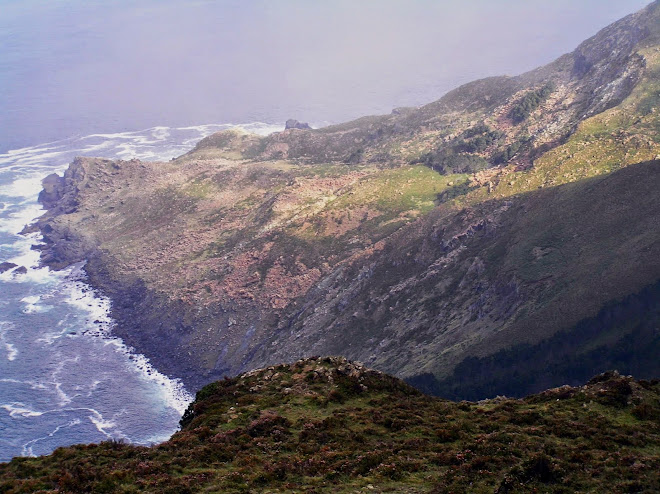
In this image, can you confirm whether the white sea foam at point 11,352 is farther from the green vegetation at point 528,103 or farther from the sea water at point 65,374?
the green vegetation at point 528,103

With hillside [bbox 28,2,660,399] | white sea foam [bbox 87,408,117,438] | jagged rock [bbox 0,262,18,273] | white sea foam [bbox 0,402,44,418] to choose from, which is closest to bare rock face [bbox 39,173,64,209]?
hillside [bbox 28,2,660,399]

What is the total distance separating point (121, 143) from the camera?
19850 cm

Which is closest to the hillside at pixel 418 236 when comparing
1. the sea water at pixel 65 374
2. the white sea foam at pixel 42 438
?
the sea water at pixel 65 374

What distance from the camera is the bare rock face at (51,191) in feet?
506

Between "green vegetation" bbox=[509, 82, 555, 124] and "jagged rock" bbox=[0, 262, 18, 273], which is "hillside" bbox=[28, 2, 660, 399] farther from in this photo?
"jagged rock" bbox=[0, 262, 18, 273]

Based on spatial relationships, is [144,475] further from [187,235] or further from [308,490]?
[187,235]

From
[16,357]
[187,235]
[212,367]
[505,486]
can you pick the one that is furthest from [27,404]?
[505,486]

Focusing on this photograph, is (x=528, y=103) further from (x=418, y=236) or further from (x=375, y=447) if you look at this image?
(x=375, y=447)

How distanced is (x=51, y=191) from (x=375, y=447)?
14381cm

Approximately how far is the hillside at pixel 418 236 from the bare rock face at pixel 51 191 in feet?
4.87

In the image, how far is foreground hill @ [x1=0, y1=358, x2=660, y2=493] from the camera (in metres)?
26.7

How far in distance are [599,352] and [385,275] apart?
36951 millimetres

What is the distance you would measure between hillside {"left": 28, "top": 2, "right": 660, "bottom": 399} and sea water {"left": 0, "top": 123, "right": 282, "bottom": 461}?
368cm

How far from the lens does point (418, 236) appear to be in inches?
3561
